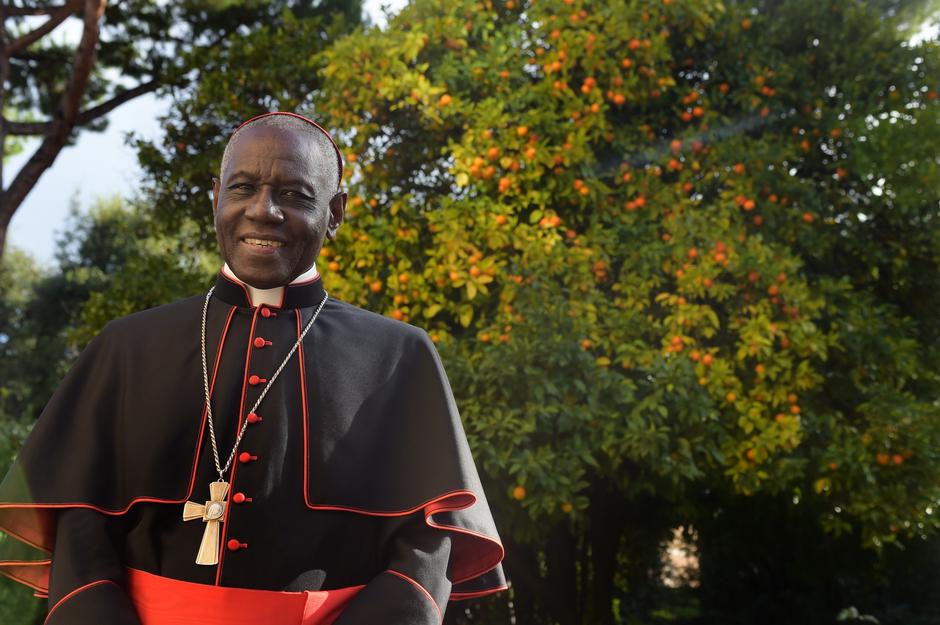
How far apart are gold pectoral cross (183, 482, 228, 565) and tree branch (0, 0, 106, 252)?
30.1 feet

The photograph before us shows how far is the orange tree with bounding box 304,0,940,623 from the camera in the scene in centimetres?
487

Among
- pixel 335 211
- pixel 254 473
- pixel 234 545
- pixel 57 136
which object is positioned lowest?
pixel 234 545

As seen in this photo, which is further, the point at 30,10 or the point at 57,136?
the point at 30,10

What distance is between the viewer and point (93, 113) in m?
11.1

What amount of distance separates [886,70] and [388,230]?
396 cm

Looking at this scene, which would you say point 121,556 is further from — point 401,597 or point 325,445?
point 401,597

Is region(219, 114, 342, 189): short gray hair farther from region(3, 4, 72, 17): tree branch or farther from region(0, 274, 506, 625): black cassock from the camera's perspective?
region(3, 4, 72, 17): tree branch

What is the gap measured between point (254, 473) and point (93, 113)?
418 inches

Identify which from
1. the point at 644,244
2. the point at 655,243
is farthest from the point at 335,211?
the point at 644,244

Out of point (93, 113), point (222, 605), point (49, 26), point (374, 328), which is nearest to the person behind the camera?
point (222, 605)

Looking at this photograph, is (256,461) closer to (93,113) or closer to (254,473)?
(254,473)

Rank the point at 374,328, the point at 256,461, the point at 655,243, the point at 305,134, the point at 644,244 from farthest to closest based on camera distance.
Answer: the point at 644,244 < the point at 655,243 < the point at 374,328 < the point at 305,134 < the point at 256,461

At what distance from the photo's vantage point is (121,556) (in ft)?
6.10

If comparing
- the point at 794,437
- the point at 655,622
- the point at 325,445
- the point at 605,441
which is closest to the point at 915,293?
the point at 794,437
